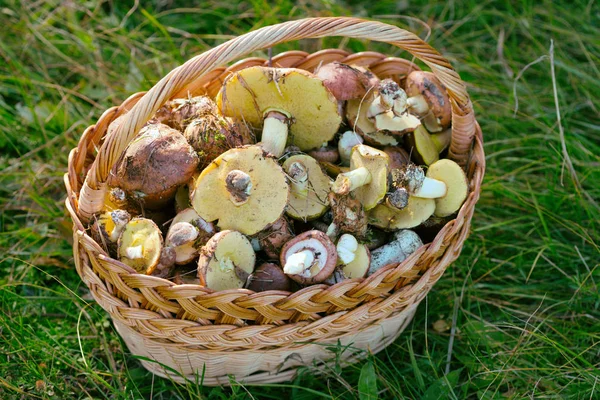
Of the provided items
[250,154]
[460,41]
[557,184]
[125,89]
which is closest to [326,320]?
[250,154]

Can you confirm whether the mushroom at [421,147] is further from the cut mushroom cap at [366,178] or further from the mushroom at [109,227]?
the mushroom at [109,227]

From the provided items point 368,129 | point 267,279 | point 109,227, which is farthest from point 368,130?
point 109,227

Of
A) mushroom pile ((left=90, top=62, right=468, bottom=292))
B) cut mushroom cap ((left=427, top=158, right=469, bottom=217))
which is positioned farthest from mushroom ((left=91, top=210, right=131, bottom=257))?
cut mushroom cap ((left=427, top=158, right=469, bottom=217))

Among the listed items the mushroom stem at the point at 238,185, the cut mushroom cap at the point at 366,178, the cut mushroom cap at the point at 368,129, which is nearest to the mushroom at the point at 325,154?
the cut mushroom cap at the point at 368,129

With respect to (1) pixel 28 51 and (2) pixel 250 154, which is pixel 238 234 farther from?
(1) pixel 28 51

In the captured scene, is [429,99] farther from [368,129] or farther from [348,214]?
[348,214]

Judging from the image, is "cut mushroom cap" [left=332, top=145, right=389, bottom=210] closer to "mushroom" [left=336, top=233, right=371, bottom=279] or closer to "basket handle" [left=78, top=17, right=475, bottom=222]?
"mushroom" [left=336, top=233, right=371, bottom=279]
